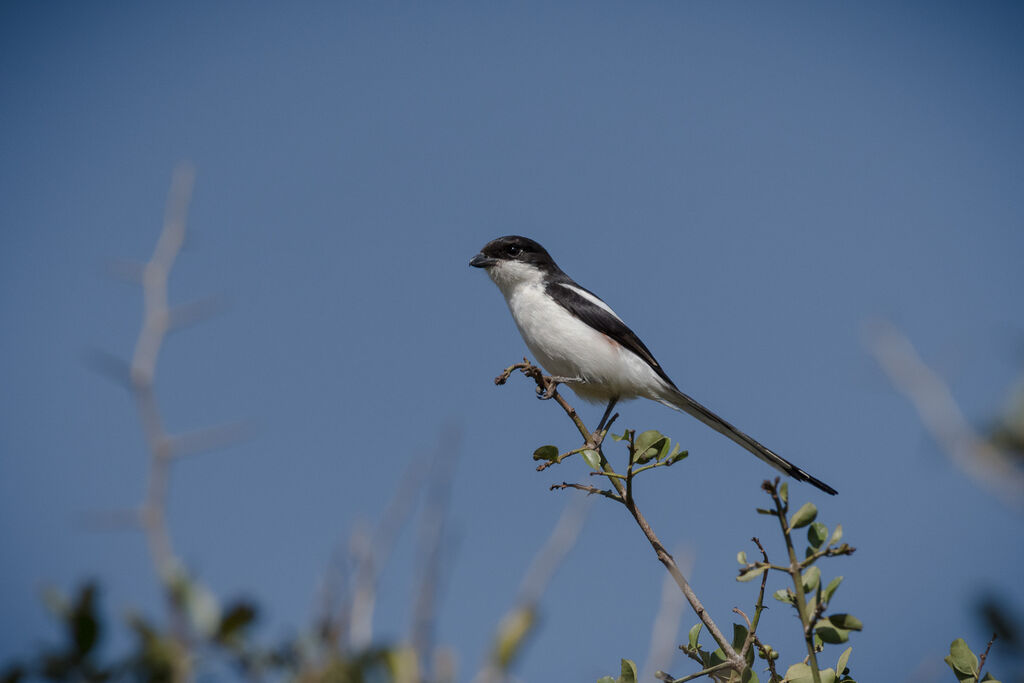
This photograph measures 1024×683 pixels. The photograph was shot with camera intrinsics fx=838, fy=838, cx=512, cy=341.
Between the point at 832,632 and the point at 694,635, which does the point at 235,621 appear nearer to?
the point at 694,635

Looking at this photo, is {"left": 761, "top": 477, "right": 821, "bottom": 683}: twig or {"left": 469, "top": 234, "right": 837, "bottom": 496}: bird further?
{"left": 469, "top": 234, "right": 837, "bottom": 496}: bird

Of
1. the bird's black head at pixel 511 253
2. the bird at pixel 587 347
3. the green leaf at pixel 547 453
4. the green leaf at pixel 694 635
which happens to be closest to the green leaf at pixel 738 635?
the green leaf at pixel 694 635

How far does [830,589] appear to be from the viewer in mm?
2166

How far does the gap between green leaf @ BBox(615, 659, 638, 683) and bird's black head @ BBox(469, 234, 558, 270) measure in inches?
189

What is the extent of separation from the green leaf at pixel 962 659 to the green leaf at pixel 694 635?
2.16 ft

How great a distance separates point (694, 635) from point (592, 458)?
664mm

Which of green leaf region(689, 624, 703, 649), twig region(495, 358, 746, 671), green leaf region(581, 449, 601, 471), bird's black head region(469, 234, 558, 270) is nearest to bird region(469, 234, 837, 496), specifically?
bird's black head region(469, 234, 558, 270)

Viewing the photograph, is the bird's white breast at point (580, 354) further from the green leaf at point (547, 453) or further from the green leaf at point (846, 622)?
the green leaf at point (846, 622)

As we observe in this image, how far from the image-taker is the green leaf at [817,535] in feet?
7.36

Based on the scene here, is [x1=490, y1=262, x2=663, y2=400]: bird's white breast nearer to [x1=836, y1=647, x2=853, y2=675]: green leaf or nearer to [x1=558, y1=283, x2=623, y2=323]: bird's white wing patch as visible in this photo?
[x1=558, y1=283, x2=623, y2=323]: bird's white wing patch

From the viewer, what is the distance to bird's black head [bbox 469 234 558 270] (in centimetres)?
690

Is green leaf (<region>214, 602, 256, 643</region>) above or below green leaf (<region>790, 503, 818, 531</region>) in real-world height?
below

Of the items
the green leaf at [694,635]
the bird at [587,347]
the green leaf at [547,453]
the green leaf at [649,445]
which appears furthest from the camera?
the bird at [587,347]

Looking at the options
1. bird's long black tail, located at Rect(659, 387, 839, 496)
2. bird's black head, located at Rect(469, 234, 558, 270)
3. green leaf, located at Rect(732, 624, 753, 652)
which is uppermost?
bird's black head, located at Rect(469, 234, 558, 270)
